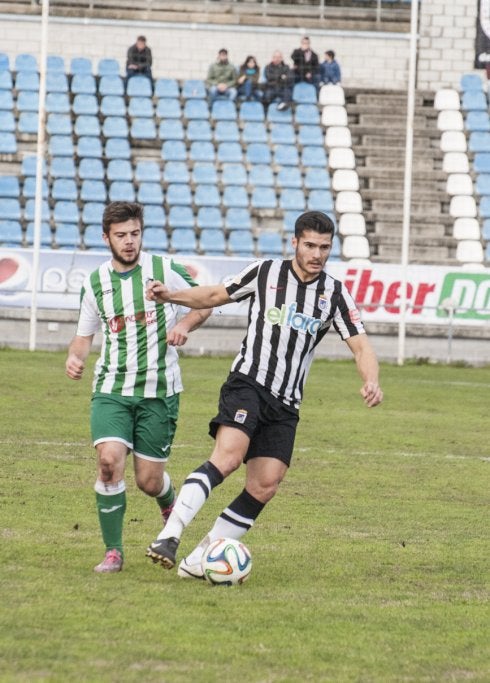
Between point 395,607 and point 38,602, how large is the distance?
169cm

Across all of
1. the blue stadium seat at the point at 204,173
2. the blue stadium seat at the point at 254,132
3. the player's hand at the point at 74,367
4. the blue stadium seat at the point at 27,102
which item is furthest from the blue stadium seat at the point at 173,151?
the player's hand at the point at 74,367

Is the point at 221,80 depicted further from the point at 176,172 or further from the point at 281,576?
the point at 281,576

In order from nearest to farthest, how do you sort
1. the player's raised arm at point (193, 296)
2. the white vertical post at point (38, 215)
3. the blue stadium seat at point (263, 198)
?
the player's raised arm at point (193, 296)
the white vertical post at point (38, 215)
the blue stadium seat at point (263, 198)

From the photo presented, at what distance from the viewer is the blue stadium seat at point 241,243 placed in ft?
92.2

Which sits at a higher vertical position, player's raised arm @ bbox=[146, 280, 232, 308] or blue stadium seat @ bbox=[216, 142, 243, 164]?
blue stadium seat @ bbox=[216, 142, 243, 164]

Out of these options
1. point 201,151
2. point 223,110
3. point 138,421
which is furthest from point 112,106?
point 138,421

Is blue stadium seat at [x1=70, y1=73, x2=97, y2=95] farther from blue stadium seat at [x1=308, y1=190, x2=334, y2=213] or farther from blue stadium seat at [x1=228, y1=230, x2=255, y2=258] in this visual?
blue stadium seat at [x1=308, y1=190, x2=334, y2=213]

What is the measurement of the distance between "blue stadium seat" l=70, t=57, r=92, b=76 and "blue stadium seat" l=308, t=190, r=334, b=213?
598 cm

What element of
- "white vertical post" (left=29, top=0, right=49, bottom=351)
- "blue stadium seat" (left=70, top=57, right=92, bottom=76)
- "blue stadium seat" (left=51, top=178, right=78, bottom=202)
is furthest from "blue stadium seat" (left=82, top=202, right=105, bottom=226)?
"blue stadium seat" (left=70, top=57, right=92, bottom=76)

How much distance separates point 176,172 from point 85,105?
108 inches

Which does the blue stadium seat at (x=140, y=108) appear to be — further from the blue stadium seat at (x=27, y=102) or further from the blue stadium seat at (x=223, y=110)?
the blue stadium seat at (x=27, y=102)

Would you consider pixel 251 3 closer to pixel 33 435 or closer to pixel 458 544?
pixel 33 435

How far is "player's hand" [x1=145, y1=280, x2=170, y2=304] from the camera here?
7410 millimetres

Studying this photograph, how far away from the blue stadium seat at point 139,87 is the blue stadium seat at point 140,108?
15 cm
